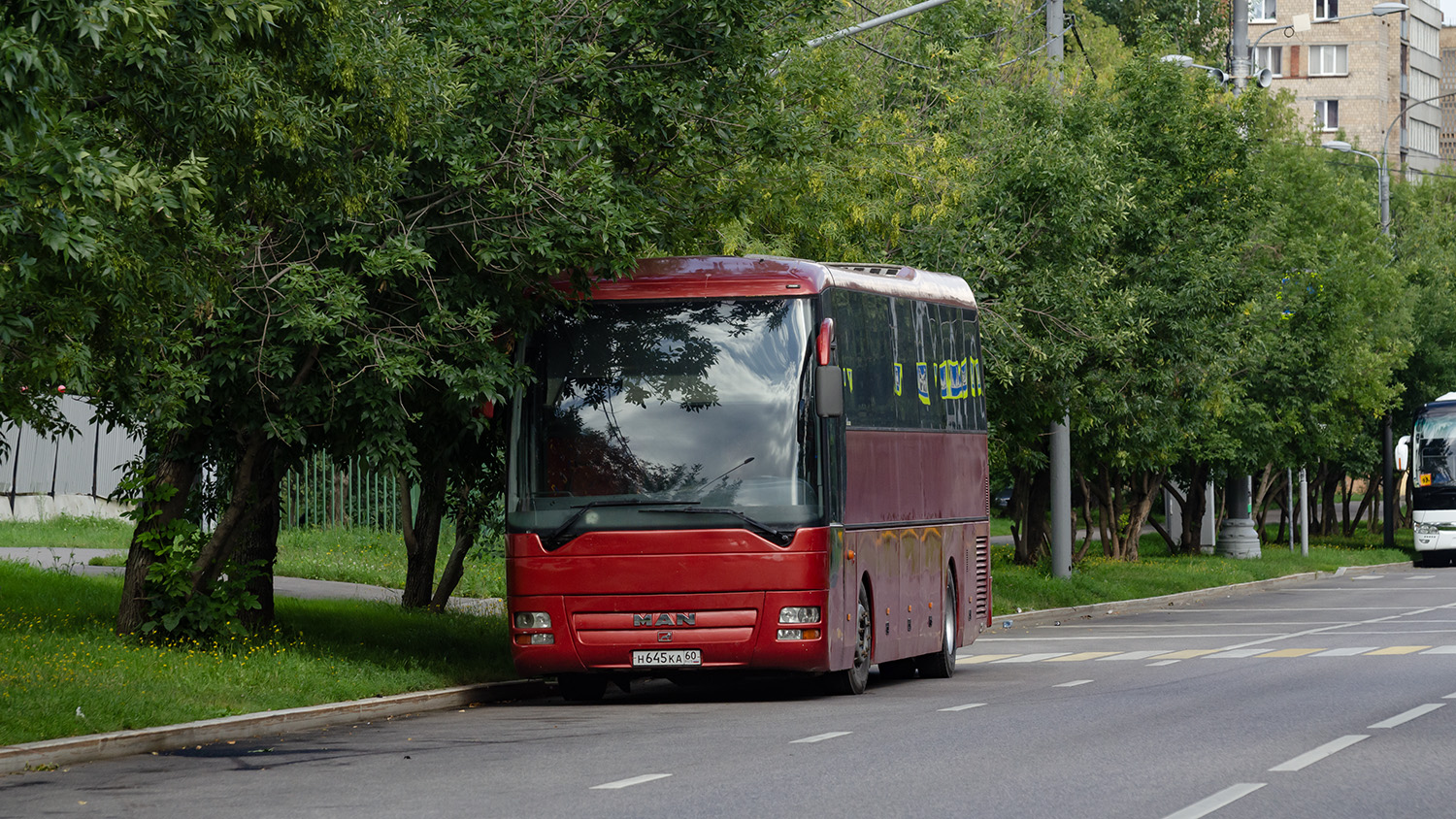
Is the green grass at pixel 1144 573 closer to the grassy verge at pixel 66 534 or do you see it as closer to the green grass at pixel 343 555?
the green grass at pixel 343 555

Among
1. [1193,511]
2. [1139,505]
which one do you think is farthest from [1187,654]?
[1193,511]

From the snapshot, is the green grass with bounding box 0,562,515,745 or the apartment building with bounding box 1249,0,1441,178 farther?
the apartment building with bounding box 1249,0,1441,178

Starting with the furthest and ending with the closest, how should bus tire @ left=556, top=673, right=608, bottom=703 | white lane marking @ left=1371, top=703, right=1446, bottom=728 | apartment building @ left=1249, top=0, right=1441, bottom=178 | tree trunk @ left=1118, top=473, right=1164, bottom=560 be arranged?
1. apartment building @ left=1249, top=0, right=1441, bottom=178
2. tree trunk @ left=1118, top=473, right=1164, bottom=560
3. bus tire @ left=556, top=673, right=608, bottom=703
4. white lane marking @ left=1371, top=703, right=1446, bottom=728

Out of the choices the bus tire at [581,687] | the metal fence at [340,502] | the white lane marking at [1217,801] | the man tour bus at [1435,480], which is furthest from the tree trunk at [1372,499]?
the white lane marking at [1217,801]

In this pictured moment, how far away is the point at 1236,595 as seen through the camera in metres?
38.8

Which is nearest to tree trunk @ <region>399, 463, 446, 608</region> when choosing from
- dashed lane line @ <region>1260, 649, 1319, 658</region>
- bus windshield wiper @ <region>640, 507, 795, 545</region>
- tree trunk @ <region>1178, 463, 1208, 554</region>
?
bus windshield wiper @ <region>640, 507, 795, 545</region>

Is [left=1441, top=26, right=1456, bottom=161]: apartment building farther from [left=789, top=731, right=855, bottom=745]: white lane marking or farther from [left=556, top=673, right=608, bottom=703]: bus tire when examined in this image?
[left=789, top=731, right=855, bottom=745]: white lane marking

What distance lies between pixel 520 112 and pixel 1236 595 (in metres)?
25.5

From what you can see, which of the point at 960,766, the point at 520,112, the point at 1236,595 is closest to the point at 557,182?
the point at 520,112

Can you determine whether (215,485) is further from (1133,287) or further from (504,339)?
(1133,287)

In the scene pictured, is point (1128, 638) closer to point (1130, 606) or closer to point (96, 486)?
point (1130, 606)

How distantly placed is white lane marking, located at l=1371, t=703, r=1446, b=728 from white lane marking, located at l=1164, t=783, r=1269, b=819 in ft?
12.2

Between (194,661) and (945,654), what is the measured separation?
7.75 meters

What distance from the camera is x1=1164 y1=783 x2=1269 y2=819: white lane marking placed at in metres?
9.90
